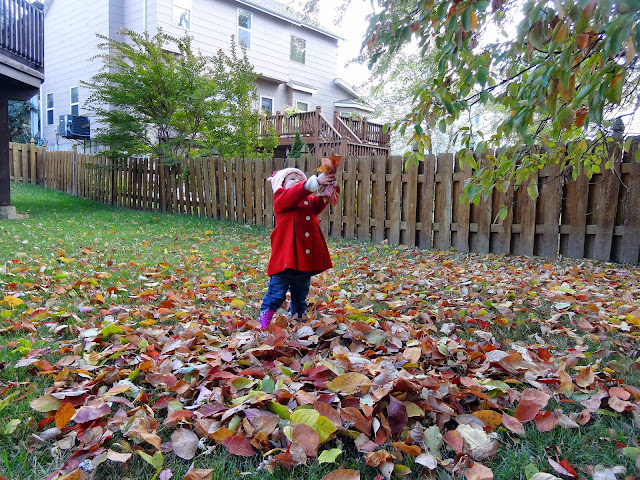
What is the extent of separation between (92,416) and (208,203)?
8.74 m

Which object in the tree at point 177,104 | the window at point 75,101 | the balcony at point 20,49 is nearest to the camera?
the balcony at point 20,49

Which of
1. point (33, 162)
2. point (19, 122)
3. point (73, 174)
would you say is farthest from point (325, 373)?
point (19, 122)

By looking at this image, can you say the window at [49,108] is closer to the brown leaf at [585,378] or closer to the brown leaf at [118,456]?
the brown leaf at [118,456]

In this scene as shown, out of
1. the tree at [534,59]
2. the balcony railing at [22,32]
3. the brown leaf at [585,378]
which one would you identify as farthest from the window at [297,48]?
the brown leaf at [585,378]

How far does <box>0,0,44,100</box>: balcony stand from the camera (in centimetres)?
745

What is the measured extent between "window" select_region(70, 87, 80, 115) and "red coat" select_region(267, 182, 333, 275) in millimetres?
16909

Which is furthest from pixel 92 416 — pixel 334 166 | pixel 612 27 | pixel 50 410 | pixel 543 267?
pixel 543 267

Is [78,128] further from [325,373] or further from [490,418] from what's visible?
[490,418]

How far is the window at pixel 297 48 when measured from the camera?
1883 centimetres

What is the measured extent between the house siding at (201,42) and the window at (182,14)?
135 millimetres

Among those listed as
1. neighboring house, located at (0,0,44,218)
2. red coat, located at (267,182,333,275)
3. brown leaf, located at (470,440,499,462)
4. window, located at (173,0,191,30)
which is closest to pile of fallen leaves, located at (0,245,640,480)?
brown leaf, located at (470,440,499,462)

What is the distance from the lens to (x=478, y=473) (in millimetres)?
1417

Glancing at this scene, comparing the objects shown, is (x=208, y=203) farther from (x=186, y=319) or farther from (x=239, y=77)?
(x=186, y=319)

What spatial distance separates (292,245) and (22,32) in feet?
26.9
